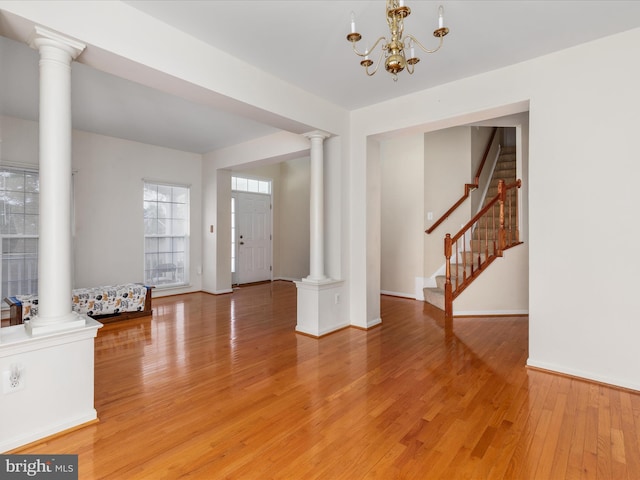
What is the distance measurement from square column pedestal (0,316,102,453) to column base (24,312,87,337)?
0.08 ft

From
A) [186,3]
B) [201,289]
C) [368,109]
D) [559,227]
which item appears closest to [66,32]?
[186,3]

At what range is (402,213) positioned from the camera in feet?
20.8

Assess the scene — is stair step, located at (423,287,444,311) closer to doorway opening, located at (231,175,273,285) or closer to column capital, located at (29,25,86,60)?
doorway opening, located at (231,175,273,285)

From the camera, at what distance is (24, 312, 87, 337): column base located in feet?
6.48

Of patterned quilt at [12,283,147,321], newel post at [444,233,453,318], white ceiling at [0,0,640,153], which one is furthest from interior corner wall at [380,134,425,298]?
patterned quilt at [12,283,147,321]

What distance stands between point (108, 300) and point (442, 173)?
5576 mm

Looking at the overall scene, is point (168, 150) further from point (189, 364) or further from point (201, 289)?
point (189, 364)

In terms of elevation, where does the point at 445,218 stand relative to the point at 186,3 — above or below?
below

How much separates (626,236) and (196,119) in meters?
4.86

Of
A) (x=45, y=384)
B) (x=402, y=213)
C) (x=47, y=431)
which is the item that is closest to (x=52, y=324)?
(x=45, y=384)

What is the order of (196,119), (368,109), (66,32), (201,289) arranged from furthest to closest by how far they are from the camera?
(201,289), (196,119), (368,109), (66,32)

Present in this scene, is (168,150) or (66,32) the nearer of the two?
(66,32)

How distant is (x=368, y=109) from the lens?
4184 mm

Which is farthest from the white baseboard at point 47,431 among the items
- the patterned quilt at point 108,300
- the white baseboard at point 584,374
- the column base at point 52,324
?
the white baseboard at point 584,374
